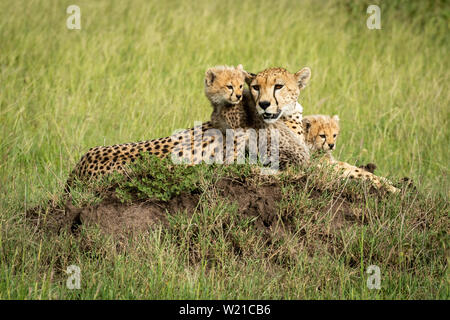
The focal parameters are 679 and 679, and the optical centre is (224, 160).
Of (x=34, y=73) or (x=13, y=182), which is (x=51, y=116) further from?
(x=13, y=182)

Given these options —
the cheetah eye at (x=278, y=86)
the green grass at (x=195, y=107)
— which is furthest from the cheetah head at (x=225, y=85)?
the green grass at (x=195, y=107)

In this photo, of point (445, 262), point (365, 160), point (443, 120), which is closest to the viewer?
point (445, 262)

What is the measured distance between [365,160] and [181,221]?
3191 millimetres

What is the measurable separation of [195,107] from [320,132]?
7.60ft

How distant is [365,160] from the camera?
7.38 m

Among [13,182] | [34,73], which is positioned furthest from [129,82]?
[13,182]

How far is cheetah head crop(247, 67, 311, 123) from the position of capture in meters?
5.22

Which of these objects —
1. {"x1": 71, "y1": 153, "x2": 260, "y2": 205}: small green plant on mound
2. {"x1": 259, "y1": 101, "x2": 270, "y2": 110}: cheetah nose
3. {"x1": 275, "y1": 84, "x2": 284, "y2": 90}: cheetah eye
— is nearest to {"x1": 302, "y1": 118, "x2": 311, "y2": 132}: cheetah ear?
{"x1": 275, "y1": 84, "x2": 284, "y2": 90}: cheetah eye

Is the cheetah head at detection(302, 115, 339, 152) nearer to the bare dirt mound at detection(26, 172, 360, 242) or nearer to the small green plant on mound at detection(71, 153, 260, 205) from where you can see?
the bare dirt mound at detection(26, 172, 360, 242)

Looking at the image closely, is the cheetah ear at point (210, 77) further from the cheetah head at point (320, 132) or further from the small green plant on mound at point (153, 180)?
the cheetah head at point (320, 132)

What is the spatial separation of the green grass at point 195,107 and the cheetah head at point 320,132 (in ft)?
3.04

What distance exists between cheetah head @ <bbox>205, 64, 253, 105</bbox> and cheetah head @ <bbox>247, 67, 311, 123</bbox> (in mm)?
118

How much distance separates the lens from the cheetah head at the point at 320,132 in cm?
592

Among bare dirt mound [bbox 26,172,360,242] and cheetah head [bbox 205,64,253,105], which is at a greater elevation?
cheetah head [bbox 205,64,253,105]
